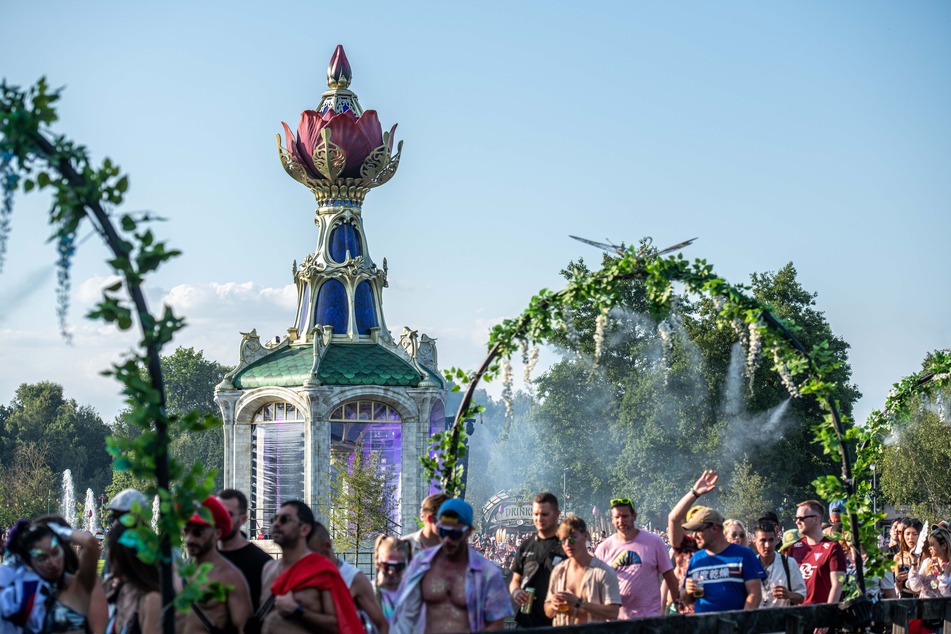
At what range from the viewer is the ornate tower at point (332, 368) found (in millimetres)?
38719

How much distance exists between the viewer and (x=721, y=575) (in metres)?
11.6

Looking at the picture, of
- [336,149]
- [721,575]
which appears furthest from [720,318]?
[336,149]

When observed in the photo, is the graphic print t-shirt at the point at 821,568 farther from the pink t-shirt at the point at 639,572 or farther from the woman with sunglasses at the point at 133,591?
the woman with sunglasses at the point at 133,591

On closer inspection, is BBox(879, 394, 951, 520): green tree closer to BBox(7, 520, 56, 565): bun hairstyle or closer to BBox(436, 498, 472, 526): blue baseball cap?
BBox(436, 498, 472, 526): blue baseball cap

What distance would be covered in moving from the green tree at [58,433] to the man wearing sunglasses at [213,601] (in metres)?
87.9

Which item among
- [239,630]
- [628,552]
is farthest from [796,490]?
[239,630]

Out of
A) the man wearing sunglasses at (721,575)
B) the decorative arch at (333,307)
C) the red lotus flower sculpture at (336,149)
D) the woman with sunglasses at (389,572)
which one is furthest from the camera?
the decorative arch at (333,307)

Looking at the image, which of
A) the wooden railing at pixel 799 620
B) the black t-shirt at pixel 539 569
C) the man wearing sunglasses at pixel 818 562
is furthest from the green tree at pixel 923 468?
the black t-shirt at pixel 539 569

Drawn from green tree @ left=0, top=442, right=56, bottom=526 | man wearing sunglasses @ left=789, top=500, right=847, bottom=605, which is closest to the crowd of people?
man wearing sunglasses @ left=789, top=500, right=847, bottom=605

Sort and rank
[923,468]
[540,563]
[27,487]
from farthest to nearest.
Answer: [27,487] → [923,468] → [540,563]

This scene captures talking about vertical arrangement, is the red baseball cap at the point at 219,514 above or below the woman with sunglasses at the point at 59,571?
above

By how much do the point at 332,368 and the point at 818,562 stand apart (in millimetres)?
25717

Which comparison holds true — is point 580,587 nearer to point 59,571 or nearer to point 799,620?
point 799,620

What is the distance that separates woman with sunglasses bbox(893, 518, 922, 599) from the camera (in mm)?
16438
